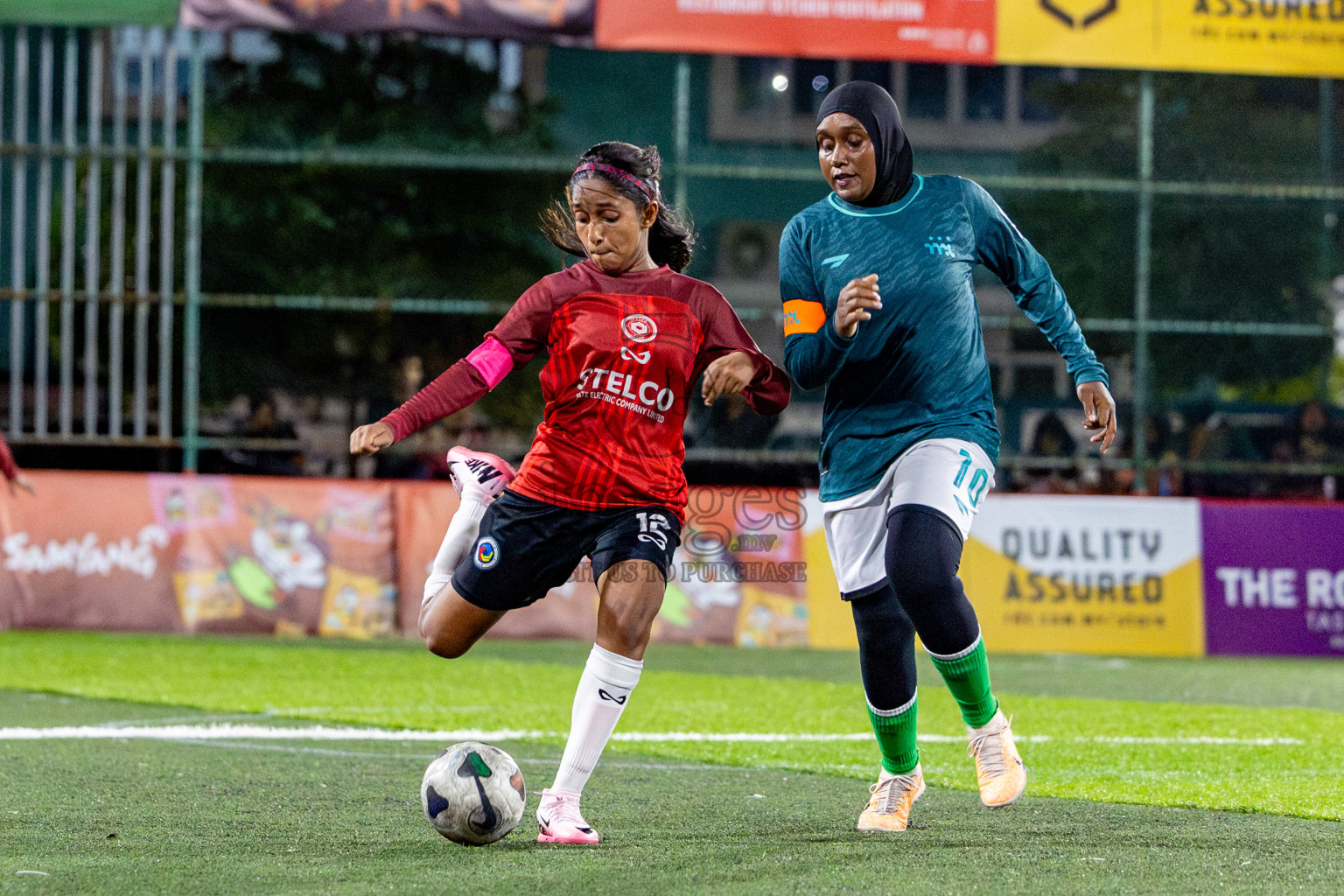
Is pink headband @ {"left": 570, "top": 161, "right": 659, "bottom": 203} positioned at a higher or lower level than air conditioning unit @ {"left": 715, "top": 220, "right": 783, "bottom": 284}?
lower

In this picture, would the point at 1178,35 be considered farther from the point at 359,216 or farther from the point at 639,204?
the point at 639,204

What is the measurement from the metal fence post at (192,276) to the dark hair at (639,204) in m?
10.6

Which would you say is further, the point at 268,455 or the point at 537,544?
the point at 268,455

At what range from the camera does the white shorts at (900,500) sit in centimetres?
525

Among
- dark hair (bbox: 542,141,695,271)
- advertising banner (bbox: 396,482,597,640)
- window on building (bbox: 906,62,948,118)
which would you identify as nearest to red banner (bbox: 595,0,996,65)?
window on building (bbox: 906,62,948,118)

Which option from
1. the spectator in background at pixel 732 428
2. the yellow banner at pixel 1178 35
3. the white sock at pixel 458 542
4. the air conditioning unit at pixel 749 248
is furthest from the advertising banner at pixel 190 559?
the white sock at pixel 458 542

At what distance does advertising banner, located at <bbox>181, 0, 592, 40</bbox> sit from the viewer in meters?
15.6

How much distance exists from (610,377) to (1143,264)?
41.9 feet

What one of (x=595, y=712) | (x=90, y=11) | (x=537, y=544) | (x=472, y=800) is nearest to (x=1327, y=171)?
(x=90, y=11)

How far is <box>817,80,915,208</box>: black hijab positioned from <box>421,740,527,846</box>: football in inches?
84.2

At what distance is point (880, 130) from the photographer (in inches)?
212

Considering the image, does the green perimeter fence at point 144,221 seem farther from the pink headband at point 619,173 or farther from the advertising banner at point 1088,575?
the pink headband at point 619,173

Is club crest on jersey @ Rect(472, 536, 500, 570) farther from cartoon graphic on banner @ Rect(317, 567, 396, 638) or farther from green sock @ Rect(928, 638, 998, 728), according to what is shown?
cartoon graphic on banner @ Rect(317, 567, 396, 638)

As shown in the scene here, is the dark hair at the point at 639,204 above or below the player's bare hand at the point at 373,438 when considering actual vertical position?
above
